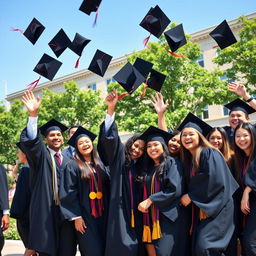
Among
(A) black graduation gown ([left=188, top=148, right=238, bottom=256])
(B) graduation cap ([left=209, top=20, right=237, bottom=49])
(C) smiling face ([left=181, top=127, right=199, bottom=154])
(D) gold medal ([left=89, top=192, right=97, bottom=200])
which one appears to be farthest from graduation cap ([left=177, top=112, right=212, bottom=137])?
(B) graduation cap ([left=209, top=20, right=237, bottom=49])

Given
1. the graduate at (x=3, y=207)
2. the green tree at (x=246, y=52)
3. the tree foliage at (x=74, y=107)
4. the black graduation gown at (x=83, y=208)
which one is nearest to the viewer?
the black graduation gown at (x=83, y=208)

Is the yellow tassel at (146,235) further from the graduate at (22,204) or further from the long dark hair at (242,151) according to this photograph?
the graduate at (22,204)

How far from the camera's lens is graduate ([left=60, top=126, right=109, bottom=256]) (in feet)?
12.9

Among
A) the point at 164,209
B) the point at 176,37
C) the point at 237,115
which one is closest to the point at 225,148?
the point at 237,115

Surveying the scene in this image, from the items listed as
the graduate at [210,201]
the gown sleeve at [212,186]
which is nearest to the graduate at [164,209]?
the graduate at [210,201]

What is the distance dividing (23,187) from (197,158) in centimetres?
279

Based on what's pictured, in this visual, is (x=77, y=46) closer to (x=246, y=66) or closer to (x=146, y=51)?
(x=246, y=66)

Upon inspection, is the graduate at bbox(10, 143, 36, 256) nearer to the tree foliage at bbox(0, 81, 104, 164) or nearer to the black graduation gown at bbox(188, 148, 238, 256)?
the black graduation gown at bbox(188, 148, 238, 256)

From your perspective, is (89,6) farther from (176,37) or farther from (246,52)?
(246,52)

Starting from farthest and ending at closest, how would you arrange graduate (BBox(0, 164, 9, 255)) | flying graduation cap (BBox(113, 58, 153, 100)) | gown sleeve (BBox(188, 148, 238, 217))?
graduate (BBox(0, 164, 9, 255)), flying graduation cap (BBox(113, 58, 153, 100)), gown sleeve (BBox(188, 148, 238, 217))

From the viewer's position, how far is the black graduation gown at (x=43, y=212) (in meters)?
4.05

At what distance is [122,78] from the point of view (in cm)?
456

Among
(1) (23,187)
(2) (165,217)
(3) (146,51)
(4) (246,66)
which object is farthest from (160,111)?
(3) (146,51)

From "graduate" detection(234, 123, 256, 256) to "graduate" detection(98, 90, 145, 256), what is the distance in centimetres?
121
